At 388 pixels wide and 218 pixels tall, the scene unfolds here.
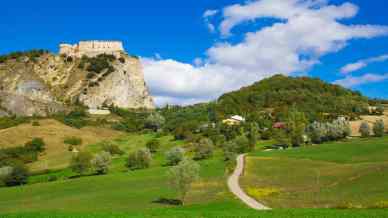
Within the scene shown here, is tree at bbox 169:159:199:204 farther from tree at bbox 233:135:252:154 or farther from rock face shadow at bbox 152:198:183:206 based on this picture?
tree at bbox 233:135:252:154

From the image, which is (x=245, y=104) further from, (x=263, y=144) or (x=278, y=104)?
(x=263, y=144)

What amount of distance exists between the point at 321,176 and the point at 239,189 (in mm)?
15414

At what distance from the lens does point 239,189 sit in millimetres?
60562

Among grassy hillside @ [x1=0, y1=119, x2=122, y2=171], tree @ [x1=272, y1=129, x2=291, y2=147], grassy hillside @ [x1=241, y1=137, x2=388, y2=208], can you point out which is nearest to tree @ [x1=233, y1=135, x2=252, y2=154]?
grassy hillside @ [x1=241, y1=137, x2=388, y2=208]

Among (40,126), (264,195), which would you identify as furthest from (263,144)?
(40,126)

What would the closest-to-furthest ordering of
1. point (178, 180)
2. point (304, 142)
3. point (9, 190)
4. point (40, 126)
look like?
point (178, 180) < point (9, 190) < point (304, 142) < point (40, 126)

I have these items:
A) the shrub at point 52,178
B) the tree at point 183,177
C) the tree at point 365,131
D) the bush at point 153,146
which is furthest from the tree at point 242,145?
the tree at point 183,177

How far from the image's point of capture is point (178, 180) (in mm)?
57125

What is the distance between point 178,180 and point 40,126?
333ft

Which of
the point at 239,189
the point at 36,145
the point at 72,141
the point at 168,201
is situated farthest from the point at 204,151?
the point at 36,145

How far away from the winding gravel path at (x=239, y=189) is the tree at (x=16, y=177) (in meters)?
45.1

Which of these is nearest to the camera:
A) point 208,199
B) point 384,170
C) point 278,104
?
point 208,199

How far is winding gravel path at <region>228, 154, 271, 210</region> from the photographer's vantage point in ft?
156

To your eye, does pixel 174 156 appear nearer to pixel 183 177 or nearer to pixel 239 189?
pixel 239 189
